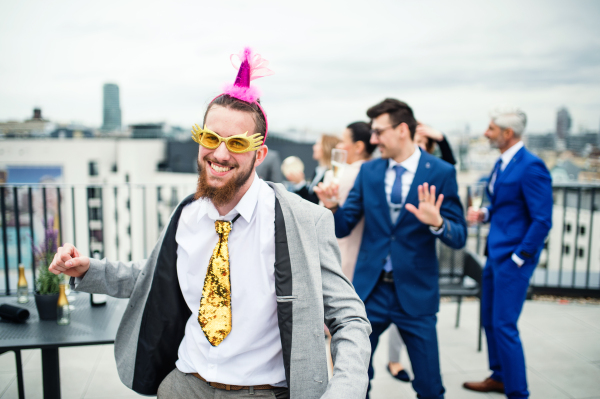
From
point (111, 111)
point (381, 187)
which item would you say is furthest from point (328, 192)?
point (111, 111)

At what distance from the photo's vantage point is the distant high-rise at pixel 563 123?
7.78 meters

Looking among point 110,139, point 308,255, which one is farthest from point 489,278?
point 110,139

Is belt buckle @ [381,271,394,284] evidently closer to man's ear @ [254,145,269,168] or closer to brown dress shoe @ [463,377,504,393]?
man's ear @ [254,145,269,168]

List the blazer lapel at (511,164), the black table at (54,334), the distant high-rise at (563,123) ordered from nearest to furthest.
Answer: the black table at (54,334), the blazer lapel at (511,164), the distant high-rise at (563,123)

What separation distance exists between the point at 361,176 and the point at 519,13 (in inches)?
275

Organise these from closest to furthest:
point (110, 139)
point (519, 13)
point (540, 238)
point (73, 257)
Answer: point (73, 257), point (540, 238), point (519, 13), point (110, 139)

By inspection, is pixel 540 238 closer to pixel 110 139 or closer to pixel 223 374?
pixel 223 374

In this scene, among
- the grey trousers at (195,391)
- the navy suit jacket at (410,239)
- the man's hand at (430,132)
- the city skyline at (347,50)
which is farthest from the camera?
the city skyline at (347,50)

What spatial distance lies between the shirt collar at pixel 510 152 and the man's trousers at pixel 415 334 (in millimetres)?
1315

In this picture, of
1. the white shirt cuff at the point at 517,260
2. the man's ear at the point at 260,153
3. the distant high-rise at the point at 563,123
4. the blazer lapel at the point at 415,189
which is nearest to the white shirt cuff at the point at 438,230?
the blazer lapel at the point at 415,189

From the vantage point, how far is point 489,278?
8.87 ft

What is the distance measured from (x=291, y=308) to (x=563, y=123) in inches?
396

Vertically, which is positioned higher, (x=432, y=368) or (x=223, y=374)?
(x=223, y=374)

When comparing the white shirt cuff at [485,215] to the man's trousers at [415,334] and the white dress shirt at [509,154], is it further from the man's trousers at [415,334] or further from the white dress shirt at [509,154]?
the man's trousers at [415,334]
